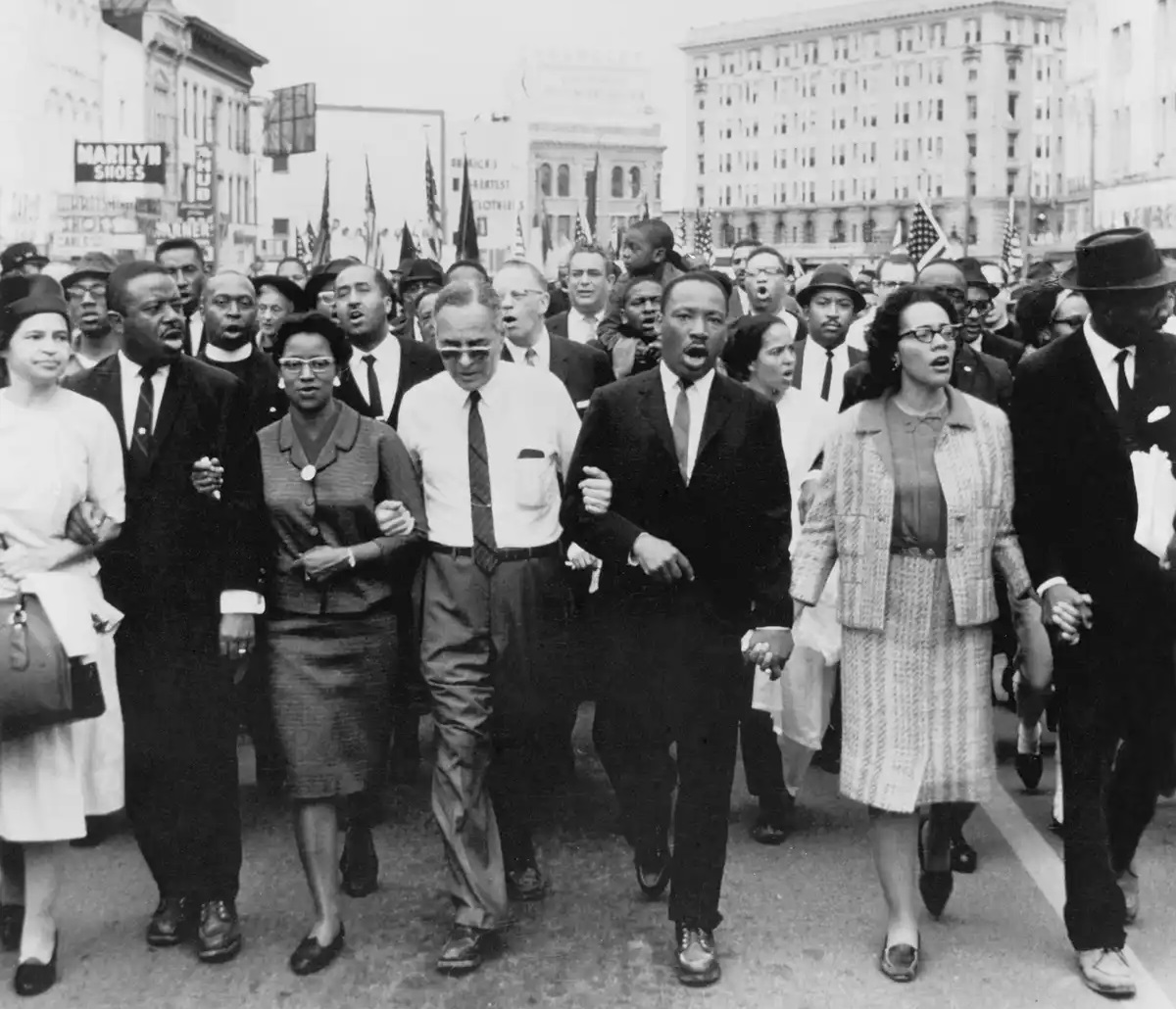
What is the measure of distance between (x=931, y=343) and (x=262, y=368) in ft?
11.8

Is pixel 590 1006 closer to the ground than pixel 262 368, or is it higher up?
closer to the ground

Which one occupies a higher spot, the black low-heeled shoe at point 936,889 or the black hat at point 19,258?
the black hat at point 19,258

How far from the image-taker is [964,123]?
461 ft

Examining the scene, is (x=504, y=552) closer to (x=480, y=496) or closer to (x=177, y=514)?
(x=480, y=496)

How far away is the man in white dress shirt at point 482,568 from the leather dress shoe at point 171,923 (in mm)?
928

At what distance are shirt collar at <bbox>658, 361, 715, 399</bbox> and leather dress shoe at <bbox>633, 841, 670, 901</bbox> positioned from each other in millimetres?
1747

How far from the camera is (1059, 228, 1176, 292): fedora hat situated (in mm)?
6191

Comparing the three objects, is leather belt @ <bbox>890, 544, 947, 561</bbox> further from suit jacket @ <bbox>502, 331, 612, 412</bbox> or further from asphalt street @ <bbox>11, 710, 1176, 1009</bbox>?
suit jacket @ <bbox>502, 331, 612, 412</bbox>

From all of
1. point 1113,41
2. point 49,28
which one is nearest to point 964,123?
point 1113,41

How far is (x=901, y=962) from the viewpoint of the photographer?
19.9 ft

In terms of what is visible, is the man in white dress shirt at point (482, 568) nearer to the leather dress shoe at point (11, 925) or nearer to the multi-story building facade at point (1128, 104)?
the leather dress shoe at point (11, 925)

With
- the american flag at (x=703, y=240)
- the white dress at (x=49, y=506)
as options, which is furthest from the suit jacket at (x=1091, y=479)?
the american flag at (x=703, y=240)

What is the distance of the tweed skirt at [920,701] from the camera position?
20.1 ft

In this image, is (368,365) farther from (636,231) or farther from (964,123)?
(964,123)
